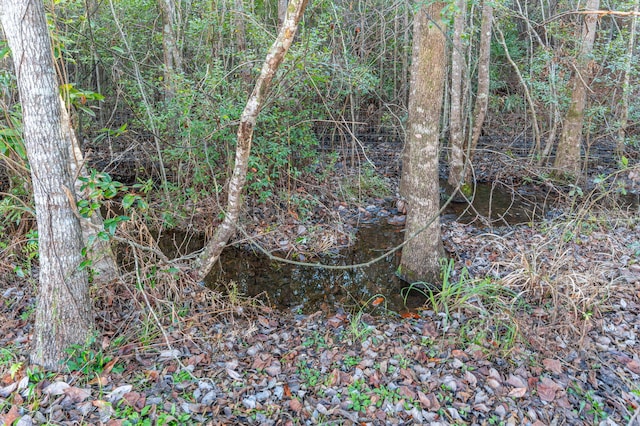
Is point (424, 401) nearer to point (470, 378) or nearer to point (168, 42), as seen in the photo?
point (470, 378)

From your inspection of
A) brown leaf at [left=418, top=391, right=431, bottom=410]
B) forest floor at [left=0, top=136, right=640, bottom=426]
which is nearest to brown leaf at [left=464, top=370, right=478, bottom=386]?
forest floor at [left=0, top=136, right=640, bottom=426]

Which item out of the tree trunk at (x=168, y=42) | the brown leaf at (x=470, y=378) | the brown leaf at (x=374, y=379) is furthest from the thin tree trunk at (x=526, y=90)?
the brown leaf at (x=374, y=379)

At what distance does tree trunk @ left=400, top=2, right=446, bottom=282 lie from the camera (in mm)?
4379

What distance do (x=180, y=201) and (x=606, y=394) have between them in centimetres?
562

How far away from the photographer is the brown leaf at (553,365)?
3342 mm

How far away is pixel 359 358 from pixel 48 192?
2.54 m

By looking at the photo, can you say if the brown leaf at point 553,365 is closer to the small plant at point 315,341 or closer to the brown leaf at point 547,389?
the brown leaf at point 547,389

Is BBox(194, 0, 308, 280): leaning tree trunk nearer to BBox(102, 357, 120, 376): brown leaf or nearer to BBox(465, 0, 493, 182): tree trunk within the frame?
BBox(102, 357, 120, 376): brown leaf

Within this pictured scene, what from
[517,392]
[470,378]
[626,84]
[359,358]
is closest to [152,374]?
[359,358]

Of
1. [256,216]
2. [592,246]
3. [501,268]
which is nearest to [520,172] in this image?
[592,246]

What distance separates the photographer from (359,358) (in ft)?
11.7

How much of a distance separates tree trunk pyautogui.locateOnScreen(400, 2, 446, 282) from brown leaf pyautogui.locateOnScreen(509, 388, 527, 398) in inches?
64.3

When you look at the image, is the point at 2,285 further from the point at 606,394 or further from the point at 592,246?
the point at 592,246

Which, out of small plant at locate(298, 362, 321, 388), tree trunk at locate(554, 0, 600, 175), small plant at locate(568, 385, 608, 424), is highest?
tree trunk at locate(554, 0, 600, 175)
